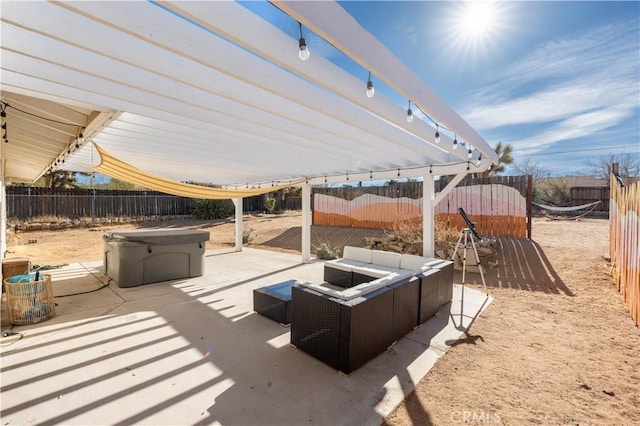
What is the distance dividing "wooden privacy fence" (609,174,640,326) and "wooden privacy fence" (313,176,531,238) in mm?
3382

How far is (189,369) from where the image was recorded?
282 centimetres

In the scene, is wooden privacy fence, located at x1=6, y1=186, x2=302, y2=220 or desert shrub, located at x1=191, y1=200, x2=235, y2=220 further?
desert shrub, located at x1=191, y1=200, x2=235, y2=220

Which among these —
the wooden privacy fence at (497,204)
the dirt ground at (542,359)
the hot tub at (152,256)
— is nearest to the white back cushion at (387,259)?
the dirt ground at (542,359)

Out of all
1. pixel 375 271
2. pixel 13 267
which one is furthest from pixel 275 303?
pixel 13 267

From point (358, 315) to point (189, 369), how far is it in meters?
1.76

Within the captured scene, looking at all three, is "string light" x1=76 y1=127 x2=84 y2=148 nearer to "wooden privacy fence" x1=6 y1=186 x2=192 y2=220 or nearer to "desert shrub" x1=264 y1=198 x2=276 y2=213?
"wooden privacy fence" x1=6 y1=186 x2=192 y2=220

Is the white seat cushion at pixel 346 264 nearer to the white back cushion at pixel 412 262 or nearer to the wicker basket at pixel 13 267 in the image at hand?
the white back cushion at pixel 412 262

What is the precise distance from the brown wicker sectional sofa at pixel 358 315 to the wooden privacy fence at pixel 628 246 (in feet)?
9.36

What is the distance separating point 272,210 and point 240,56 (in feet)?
66.2

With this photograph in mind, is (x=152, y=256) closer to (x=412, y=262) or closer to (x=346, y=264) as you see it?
(x=346, y=264)

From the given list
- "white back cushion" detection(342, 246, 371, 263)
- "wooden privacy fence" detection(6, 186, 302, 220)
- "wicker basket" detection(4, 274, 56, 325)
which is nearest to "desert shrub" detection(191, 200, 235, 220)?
"wooden privacy fence" detection(6, 186, 302, 220)

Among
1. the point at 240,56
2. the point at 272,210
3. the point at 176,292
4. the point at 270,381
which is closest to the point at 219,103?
the point at 240,56

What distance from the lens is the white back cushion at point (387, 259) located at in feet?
17.7

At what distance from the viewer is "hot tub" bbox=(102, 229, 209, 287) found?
552 centimetres
